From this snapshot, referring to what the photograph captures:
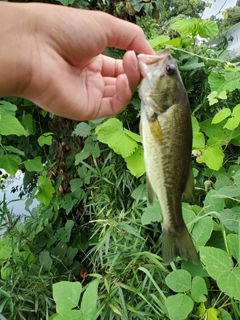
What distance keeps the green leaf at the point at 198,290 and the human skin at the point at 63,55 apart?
28.4 inches

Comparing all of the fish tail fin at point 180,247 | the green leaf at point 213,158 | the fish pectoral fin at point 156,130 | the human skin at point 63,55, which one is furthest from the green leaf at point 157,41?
the fish tail fin at point 180,247

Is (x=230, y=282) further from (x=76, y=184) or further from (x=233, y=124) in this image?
(x=76, y=184)

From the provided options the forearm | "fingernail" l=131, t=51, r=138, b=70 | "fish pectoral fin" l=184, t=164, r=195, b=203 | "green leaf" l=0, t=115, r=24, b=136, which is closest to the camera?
the forearm

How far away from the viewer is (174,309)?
1.29 meters

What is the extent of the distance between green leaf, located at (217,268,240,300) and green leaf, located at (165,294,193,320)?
0.18 m

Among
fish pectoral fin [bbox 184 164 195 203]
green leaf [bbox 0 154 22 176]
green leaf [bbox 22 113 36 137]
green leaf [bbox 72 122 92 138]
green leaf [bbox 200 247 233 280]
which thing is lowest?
green leaf [bbox 22 113 36 137]

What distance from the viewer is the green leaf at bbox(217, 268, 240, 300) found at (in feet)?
3.78

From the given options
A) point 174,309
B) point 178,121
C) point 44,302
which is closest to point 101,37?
point 178,121

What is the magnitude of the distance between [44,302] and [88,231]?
2.53 ft

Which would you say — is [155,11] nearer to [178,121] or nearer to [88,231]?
[88,231]

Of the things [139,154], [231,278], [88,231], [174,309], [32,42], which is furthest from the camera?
[88,231]

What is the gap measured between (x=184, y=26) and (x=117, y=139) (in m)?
0.90

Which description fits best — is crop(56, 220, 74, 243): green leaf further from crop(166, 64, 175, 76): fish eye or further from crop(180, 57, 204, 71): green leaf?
crop(166, 64, 175, 76): fish eye

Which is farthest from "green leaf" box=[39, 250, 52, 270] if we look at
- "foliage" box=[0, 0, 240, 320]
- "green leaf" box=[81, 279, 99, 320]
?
"green leaf" box=[81, 279, 99, 320]
